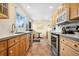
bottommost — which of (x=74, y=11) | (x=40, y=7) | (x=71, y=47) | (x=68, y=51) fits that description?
(x=68, y=51)

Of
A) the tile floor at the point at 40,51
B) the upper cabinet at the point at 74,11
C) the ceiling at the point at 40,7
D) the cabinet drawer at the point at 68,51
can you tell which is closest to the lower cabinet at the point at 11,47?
the cabinet drawer at the point at 68,51

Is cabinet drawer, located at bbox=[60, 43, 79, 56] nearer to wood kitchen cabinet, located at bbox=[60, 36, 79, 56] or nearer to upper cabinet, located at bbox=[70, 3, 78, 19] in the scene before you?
wood kitchen cabinet, located at bbox=[60, 36, 79, 56]

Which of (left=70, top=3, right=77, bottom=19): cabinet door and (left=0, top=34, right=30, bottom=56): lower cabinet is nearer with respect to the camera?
(left=0, top=34, right=30, bottom=56): lower cabinet

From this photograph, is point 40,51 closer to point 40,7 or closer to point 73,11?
point 40,7

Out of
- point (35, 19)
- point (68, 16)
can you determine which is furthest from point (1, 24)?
point (35, 19)

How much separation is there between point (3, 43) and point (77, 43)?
100 cm

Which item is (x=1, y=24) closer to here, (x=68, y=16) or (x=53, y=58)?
(x=68, y=16)

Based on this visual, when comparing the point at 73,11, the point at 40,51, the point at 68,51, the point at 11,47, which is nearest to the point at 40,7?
the point at 40,51

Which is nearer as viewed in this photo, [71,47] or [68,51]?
[71,47]

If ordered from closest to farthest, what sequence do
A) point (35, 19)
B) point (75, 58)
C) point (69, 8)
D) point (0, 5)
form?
point (75, 58)
point (0, 5)
point (69, 8)
point (35, 19)

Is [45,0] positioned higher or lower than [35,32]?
higher

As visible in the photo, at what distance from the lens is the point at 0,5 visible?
86.9 inches

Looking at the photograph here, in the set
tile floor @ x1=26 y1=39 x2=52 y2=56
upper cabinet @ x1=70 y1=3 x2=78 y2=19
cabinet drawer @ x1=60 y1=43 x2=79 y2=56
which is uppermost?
upper cabinet @ x1=70 y1=3 x2=78 y2=19

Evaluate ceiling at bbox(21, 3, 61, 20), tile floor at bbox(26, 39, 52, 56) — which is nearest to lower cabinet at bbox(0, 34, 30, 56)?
tile floor at bbox(26, 39, 52, 56)
